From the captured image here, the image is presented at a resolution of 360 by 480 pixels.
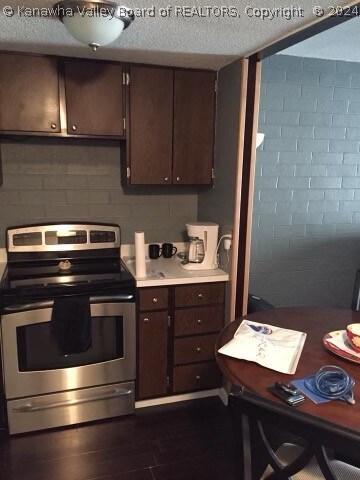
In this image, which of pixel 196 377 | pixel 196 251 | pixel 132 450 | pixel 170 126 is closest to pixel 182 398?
pixel 196 377

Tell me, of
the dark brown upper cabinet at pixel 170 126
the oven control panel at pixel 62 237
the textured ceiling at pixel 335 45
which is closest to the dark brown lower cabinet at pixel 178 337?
the oven control panel at pixel 62 237

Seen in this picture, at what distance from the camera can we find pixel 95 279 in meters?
2.37

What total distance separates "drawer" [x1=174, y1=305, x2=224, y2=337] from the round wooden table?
674 millimetres

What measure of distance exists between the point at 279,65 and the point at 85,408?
2.78 m

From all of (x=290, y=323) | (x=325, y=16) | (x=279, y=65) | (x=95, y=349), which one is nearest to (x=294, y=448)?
(x=290, y=323)

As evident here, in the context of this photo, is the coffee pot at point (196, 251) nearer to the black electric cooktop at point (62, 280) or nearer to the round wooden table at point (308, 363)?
the black electric cooktop at point (62, 280)

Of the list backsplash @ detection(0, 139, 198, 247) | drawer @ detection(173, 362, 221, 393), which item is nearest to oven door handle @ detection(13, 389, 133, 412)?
drawer @ detection(173, 362, 221, 393)

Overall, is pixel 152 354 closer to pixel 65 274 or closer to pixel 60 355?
pixel 60 355

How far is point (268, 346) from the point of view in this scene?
5.01 ft

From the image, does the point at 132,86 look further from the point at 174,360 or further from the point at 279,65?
the point at 174,360

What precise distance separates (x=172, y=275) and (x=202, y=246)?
0.98 feet

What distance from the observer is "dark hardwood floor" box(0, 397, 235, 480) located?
2.03 meters

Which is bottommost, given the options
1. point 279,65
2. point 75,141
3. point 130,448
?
point 130,448

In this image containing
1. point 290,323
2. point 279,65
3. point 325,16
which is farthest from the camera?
point 279,65
